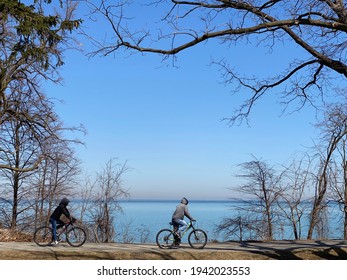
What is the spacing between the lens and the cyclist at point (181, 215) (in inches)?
599

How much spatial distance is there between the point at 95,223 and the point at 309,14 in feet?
54.2

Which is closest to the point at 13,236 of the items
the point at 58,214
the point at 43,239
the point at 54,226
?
the point at 43,239

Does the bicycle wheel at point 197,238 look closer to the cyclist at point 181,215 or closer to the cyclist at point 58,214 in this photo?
the cyclist at point 181,215

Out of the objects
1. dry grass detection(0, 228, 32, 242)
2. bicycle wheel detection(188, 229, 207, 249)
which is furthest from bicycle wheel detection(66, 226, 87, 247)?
dry grass detection(0, 228, 32, 242)

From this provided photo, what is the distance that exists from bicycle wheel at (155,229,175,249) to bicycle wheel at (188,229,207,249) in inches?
24.6

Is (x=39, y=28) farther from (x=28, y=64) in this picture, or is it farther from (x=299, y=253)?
(x=299, y=253)

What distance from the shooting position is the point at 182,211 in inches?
599

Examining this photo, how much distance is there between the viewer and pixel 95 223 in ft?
80.2

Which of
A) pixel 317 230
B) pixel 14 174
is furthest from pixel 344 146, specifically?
pixel 14 174

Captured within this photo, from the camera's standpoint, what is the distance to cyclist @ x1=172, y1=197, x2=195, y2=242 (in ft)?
49.9

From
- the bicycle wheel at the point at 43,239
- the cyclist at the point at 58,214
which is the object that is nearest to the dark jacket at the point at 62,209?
the cyclist at the point at 58,214

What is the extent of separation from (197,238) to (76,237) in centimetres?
431

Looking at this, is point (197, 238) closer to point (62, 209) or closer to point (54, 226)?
point (62, 209)

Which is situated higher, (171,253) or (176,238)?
(176,238)
